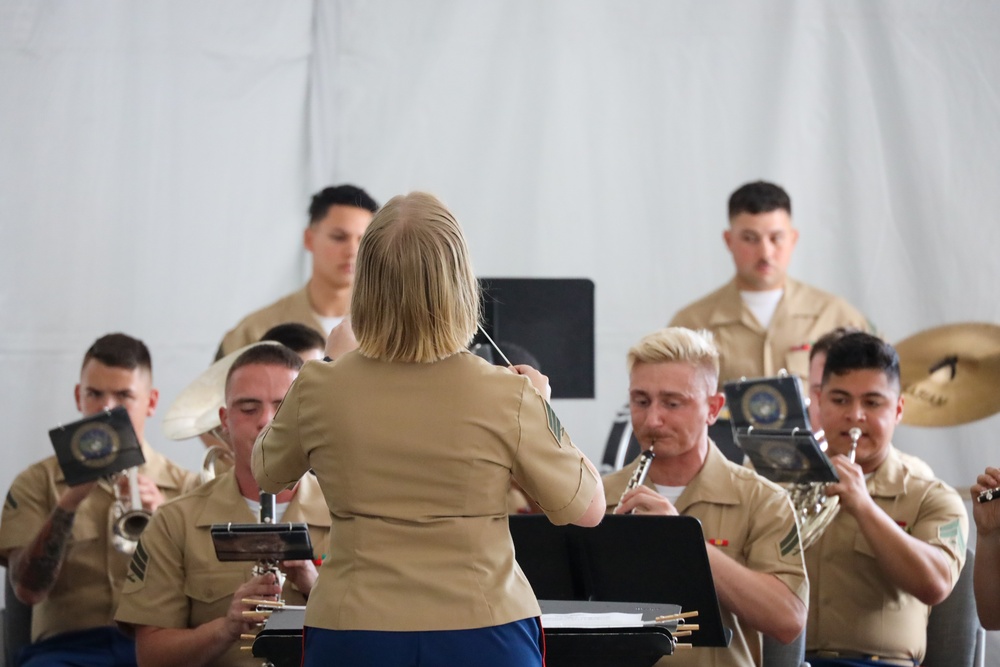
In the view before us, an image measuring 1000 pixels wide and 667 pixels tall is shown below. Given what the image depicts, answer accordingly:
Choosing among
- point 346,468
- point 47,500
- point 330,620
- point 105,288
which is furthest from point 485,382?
point 105,288

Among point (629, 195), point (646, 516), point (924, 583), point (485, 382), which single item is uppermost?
point (629, 195)

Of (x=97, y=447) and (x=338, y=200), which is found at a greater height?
(x=338, y=200)

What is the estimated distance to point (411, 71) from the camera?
502 cm

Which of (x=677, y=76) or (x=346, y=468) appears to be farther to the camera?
(x=677, y=76)

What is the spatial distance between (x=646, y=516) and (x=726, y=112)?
305 centimetres

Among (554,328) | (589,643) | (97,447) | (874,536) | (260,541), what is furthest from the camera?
(554,328)

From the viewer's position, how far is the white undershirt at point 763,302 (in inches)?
177

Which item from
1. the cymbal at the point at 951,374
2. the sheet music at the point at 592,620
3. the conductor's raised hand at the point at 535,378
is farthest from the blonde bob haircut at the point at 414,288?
the cymbal at the point at 951,374

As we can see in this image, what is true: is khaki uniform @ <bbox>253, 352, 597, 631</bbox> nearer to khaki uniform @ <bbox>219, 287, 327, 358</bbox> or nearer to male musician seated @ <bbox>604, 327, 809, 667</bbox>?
male musician seated @ <bbox>604, 327, 809, 667</bbox>

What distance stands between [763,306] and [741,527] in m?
1.87

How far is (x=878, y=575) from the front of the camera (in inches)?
123

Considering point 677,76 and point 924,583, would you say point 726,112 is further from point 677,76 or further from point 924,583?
point 924,583

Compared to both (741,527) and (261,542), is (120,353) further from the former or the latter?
(741,527)

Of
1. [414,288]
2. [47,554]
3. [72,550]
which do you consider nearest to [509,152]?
[72,550]
